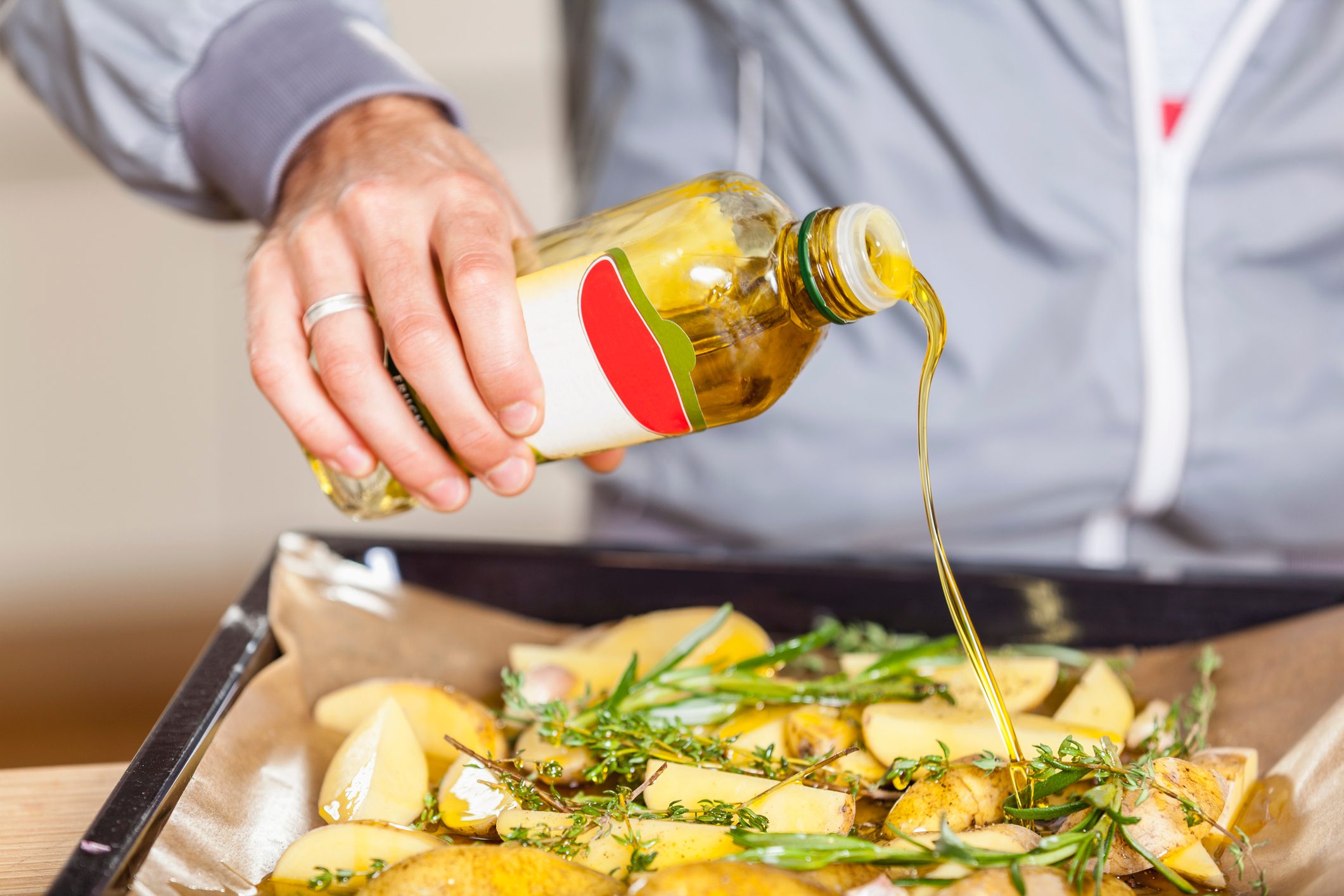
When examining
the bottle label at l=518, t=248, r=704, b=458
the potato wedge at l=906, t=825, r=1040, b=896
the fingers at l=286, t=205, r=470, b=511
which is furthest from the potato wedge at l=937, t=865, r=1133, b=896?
the fingers at l=286, t=205, r=470, b=511

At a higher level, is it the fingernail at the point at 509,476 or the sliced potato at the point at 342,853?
the fingernail at the point at 509,476

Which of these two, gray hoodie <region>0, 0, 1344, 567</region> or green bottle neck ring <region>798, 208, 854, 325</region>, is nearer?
green bottle neck ring <region>798, 208, 854, 325</region>

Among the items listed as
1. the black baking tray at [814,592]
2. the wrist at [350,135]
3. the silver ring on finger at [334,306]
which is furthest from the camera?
the black baking tray at [814,592]

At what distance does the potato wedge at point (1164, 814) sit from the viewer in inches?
25.0

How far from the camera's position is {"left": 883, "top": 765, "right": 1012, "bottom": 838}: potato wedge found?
67 cm

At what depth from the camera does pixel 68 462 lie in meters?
2.81

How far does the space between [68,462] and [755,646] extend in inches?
98.3

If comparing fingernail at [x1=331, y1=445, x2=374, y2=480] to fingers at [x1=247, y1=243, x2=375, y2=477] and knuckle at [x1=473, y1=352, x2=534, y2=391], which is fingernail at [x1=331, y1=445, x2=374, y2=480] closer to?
fingers at [x1=247, y1=243, x2=375, y2=477]

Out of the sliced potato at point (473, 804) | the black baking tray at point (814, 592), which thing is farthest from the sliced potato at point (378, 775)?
the black baking tray at point (814, 592)

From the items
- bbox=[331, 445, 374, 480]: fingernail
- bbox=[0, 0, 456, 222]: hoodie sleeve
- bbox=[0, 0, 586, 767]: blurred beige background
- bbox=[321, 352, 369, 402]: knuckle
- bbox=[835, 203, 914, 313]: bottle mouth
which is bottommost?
bbox=[0, 0, 586, 767]: blurred beige background

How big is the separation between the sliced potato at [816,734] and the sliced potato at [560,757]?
0.15 metres

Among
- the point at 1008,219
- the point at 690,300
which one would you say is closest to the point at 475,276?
the point at 690,300

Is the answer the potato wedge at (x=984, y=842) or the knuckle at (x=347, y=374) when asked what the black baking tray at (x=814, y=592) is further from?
the potato wedge at (x=984, y=842)

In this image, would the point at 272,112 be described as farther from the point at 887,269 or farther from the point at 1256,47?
the point at 1256,47
